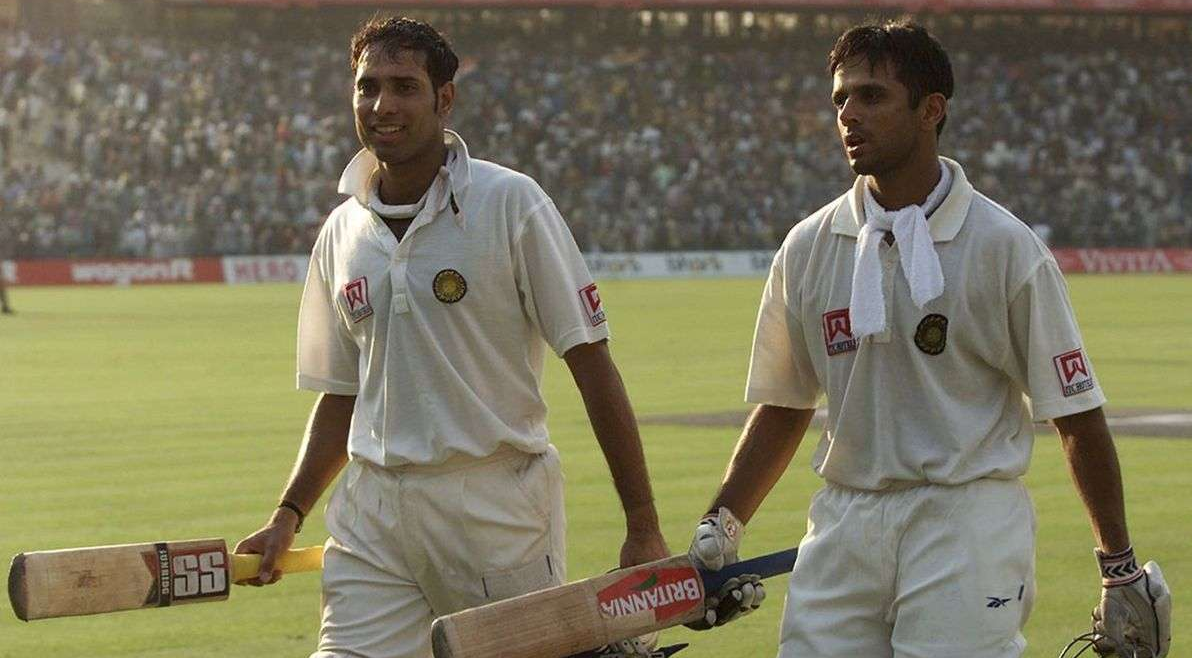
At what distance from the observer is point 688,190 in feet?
170

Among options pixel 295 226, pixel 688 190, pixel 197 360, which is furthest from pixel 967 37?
pixel 197 360

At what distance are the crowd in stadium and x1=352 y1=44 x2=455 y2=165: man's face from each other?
40.4 metres

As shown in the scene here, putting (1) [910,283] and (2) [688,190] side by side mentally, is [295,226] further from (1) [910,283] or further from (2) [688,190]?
(1) [910,283]

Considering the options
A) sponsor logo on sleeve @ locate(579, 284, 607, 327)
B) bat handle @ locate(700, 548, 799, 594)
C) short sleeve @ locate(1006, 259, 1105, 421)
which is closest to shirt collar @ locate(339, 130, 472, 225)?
sponsor logo on sleeve @ locate(579, 284, 607, 327)

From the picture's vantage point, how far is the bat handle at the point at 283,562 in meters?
5.77

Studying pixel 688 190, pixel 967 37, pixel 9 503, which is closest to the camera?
pixel 9 503

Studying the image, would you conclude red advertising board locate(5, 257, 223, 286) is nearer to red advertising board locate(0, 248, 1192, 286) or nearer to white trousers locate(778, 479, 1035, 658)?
red advertising board locate(0, 248, 1192, 286)

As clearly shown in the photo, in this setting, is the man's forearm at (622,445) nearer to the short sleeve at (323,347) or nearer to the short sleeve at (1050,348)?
the short sleeve at (323,347)

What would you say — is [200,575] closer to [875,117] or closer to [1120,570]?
[875,117]

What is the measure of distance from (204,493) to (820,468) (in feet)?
27.5

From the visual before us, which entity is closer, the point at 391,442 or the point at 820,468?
the point at 820,468

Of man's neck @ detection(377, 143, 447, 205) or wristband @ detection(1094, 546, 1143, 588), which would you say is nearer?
wristband @ detection(1094, 546, 1143, 588)

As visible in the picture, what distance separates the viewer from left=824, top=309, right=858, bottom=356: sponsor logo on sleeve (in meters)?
5.12

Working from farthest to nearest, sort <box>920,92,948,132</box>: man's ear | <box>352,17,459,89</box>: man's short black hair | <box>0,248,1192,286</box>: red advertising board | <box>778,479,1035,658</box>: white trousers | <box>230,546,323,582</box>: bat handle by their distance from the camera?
<box>0,248,1192,286</box>: red advertising board, <box>230,546,323,582</box>: bat handle, <box>352,17,459,89</box>: man's short black hair, <box>920,92,948,132</box>: man's ear, <box>778,479,1035,658</box>: white trousers
